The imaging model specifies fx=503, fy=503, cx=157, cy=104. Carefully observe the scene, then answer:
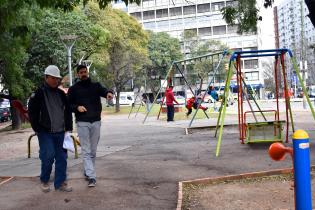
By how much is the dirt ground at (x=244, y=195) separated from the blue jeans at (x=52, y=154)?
69.4 inches

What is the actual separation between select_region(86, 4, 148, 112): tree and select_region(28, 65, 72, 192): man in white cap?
31942mm

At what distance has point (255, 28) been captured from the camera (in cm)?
1329

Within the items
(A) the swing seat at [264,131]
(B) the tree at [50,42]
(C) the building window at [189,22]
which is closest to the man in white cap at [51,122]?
(A) the swing seat at [264,131]

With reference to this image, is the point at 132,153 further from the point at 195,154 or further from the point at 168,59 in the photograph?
the point at 168,59

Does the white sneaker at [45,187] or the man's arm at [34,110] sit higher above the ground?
the man's arm at [34,110]

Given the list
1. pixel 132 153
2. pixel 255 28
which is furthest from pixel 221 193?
pixel 255 28

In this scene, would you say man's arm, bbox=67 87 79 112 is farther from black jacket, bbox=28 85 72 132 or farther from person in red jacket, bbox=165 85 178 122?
person in red jacket, bbox=165 85 178 122

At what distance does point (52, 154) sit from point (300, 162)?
433 cm

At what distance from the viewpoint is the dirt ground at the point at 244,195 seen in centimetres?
608

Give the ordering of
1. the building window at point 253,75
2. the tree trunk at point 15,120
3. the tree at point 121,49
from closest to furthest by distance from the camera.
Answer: the tree trunk at point 15,120 → the tree at point 121,49 → the building window at point 253,75

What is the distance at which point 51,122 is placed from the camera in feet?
22.5

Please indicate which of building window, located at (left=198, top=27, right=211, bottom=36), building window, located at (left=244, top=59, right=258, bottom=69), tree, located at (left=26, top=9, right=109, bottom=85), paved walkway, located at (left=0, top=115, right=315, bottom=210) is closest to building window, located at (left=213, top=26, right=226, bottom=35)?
building window, located at (left=198, top=27, right=211, bottom=36)

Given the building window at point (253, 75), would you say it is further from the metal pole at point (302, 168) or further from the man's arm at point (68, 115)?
the metal pole at point (302, 168)

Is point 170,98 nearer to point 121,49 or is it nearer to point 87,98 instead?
point 87,98
